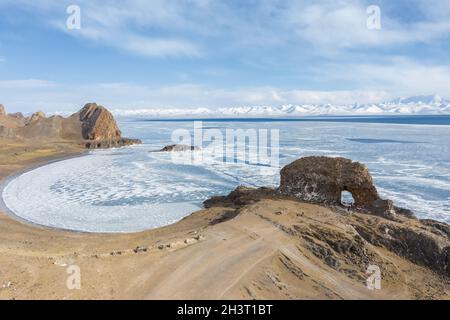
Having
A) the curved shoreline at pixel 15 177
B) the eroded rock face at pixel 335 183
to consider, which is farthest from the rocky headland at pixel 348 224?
the curved shoreline at pixel 15 177

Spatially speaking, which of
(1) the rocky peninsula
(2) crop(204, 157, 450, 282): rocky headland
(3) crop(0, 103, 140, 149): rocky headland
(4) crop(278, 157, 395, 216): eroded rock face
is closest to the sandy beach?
(1) the rocky peninsula

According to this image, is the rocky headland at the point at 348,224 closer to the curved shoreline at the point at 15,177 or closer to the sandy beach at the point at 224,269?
the sandy beach at the point at 224,269

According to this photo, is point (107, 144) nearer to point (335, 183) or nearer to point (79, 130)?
point (79, 130)

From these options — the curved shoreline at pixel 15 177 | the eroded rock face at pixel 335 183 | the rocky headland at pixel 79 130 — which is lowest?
the curved shoreline at pixel 15 177

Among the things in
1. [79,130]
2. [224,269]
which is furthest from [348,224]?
[79,130]
